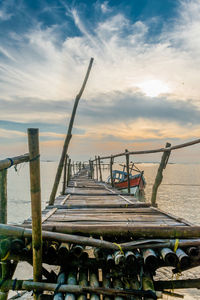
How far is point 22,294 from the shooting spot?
6.76 meters

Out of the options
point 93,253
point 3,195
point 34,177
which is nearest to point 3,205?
point 3,195

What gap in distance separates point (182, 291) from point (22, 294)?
514 centimetres

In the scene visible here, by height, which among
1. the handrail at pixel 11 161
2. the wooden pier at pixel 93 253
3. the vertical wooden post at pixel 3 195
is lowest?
the wooden pier at pixel 93 253

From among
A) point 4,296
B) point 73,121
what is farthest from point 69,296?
point 73,121

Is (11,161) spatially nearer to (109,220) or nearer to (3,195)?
(3,195)

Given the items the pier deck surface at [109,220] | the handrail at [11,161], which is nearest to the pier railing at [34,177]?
the handrail at [11,161]

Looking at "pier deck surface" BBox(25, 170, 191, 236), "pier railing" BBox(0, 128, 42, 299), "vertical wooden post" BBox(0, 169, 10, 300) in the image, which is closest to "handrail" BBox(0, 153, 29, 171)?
"pier railing" BBox(0, 128, 42, 299)

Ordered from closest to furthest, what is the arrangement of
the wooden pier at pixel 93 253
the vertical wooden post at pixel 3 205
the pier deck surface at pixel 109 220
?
the wooden pier at pixel 93 253 → the vertical wooden post at pixel 3 205 → the pier deck surface at pixel 109 220

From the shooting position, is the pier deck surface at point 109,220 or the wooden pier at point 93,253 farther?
the pier deck surface at point 109,220

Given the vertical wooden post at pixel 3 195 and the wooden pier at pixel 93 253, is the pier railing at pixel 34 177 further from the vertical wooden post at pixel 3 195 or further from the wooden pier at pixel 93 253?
the vertical wooden post at pixel 3 195

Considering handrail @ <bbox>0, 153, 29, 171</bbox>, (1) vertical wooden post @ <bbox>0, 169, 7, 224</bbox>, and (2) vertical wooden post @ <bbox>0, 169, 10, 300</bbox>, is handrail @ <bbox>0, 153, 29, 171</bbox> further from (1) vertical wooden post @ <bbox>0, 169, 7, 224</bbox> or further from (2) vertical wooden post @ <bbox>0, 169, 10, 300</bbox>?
(1) vertical wooden post @ <bbox>0, 169, 7, 224</bbox>

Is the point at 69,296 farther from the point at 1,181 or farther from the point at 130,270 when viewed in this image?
the point at 1,181

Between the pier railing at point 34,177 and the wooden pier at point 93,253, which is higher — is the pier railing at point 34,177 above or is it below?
above

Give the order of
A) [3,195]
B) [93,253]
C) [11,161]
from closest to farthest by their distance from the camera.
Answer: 1. [11,161]
2. [93,253]
3. [3,195]
